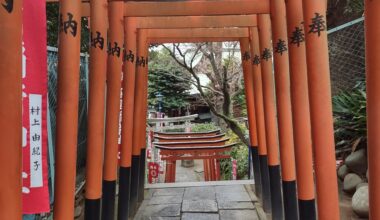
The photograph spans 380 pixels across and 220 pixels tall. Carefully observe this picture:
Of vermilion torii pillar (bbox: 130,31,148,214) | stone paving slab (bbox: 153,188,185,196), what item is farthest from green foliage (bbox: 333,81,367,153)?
vermilion torii pillar (bbox: 130,31,148,214)

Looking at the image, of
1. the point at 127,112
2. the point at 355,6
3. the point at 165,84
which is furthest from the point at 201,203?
the point at 165,84

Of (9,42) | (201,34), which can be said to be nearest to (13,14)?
(9,42)

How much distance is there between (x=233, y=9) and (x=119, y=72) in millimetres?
1537

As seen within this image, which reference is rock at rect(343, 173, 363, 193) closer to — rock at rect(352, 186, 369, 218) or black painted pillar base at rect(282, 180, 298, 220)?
rock at rect(352, 186, 369, 218)

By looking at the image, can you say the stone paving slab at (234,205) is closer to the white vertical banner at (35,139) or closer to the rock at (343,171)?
the rock at (343,171)

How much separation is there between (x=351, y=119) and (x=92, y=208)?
4.78 meters

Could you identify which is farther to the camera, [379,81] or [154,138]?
[154,138]

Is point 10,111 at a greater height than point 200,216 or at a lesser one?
greater

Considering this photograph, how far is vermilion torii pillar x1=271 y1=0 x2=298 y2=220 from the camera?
356 centimetres

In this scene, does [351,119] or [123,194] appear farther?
[351,119]

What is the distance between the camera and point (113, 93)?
356 cm

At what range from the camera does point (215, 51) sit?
1073 cm

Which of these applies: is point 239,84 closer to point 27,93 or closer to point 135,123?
point 135,123

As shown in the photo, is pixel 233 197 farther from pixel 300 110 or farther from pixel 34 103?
pixel 34 103
